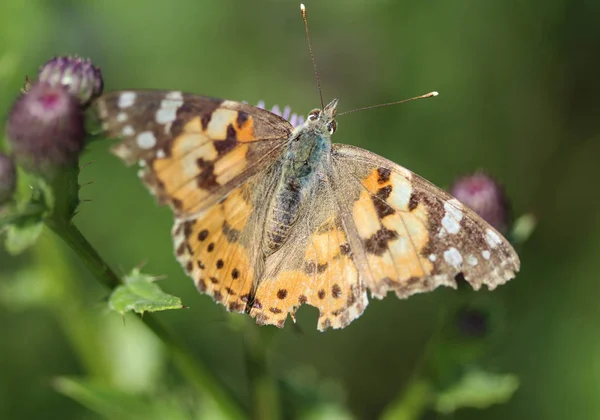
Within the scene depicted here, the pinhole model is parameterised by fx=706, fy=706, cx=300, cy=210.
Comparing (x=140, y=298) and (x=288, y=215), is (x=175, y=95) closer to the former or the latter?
(x=288, y=215)

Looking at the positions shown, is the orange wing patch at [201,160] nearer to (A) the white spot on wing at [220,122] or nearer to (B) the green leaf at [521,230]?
(A) the white spot on wing at [220,122]

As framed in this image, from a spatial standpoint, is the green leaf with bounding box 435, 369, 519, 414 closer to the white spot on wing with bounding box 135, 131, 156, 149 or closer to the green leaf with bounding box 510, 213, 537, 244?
the green leaf with bounding box 510, 213, 537, 244

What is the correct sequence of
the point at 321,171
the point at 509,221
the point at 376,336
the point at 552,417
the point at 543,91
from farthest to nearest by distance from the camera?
the point at 543,91, the point at 376,336, the point at 552,417, the point at 509,221, the point at 321,171

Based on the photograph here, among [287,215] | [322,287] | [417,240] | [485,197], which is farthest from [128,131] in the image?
[485,197]

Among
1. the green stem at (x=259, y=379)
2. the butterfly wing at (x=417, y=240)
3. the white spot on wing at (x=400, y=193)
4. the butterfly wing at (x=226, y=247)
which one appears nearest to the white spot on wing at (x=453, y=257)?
the butterfly wing at (x=417, y=240)

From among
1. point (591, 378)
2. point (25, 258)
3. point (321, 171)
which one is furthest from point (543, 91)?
Answer: point (25, 258)

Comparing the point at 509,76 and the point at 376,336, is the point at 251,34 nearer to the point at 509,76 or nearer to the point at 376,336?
the point at 509,76

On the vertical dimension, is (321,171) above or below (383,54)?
below
